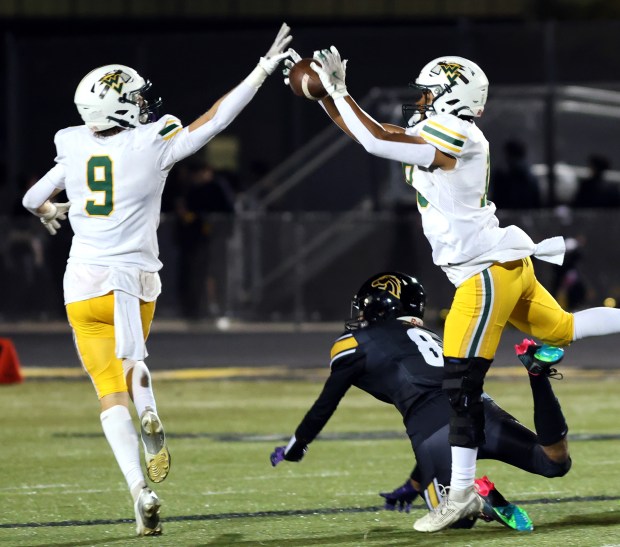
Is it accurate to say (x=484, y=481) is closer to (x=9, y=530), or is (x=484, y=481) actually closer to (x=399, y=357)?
(x=399, y=357)

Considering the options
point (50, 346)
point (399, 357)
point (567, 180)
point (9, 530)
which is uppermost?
point (399, 357)

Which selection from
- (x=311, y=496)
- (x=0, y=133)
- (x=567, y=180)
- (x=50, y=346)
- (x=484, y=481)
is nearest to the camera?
(x=484, y=481)

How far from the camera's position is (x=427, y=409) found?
268 inches

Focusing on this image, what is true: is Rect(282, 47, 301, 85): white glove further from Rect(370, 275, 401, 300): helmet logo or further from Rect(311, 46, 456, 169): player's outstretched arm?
Rect(370, 275, 401, 300): helmet logo

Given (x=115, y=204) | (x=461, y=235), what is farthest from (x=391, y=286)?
(x=115, y=204)

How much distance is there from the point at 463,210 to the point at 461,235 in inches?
4.1

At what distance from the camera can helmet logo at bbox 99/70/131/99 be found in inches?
272

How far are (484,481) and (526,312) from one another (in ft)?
2.51

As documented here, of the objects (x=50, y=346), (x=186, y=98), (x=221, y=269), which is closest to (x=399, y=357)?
(x=50, y=346)

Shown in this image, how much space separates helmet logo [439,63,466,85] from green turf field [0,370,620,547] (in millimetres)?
1893

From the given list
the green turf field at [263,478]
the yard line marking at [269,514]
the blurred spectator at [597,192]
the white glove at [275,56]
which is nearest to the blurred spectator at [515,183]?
the blurred spectator at [597,192]

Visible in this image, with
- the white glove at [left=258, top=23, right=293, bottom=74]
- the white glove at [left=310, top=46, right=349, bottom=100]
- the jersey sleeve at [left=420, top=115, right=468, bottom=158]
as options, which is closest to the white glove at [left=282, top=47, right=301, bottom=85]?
the white glove at [left=258, top=23, right=293, bottom=74]

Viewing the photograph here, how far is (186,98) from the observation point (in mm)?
19656

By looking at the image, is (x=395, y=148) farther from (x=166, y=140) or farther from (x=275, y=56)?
(x=166, y=140)
